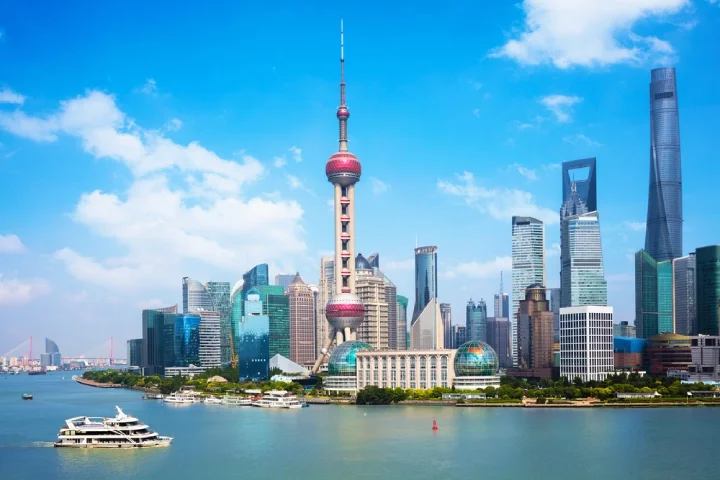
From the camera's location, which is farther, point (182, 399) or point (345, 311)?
point (345, 311)

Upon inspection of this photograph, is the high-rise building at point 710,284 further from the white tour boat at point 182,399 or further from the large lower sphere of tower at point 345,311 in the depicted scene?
the white tour boat at point 182,399

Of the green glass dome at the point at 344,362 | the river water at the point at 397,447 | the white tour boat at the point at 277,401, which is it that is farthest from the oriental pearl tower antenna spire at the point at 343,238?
the river water at the point at 397,447

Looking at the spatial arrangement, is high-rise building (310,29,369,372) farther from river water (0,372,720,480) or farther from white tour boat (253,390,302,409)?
river water (0,372,720,480)

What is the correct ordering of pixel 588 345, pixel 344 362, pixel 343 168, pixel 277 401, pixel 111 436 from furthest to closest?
pixel 343 168
pixel 588 345
pixel 344 362
pixel 277 401
pixel 111 436

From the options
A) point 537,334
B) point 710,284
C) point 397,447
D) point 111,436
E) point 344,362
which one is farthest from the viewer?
point 710,284

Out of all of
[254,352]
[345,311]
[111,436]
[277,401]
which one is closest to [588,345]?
[345,311]

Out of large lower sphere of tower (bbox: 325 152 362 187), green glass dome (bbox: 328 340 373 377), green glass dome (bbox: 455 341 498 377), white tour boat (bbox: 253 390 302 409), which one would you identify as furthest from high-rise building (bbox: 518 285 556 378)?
white tour boat (bbox: 253 390 302 409)

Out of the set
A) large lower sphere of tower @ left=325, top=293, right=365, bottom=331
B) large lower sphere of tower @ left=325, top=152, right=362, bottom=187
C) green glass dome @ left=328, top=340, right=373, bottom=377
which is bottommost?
green glass dome @ left=328, top=340, right=373, bottom=377

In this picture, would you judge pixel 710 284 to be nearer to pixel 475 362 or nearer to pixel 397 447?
pixel 475 362
